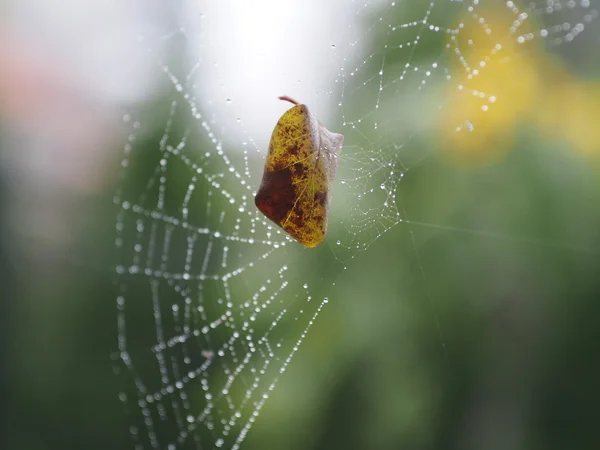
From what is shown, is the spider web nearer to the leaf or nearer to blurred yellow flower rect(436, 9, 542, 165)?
blurred yellow flower rect(436, 9, 542, 165)

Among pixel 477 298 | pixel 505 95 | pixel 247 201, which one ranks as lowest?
pixel 477 298

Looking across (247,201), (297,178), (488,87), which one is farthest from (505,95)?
(297,178)

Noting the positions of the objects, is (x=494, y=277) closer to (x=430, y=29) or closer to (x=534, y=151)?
(x=534, y=151)

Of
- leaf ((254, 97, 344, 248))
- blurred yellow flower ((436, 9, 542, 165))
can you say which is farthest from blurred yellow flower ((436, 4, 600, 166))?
leaf ((254, 97, 344, 248))

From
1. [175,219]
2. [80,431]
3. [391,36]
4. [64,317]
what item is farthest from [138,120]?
[80,431]

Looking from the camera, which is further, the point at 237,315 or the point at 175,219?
the point at 175,219

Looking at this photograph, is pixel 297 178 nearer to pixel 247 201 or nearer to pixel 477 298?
pixel 247 201
